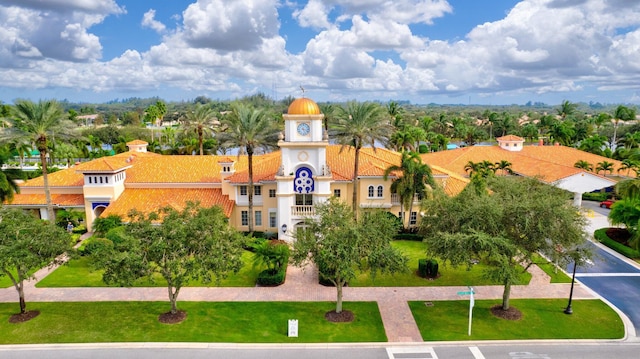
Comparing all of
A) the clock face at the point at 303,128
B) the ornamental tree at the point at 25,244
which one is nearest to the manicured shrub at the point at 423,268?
the clock face at the point at 303,128

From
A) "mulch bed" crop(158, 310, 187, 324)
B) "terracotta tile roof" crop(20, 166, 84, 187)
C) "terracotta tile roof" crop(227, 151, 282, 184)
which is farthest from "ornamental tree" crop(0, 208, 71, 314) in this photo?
"terracotta tile roof" crop(20, 166, 84, 187)

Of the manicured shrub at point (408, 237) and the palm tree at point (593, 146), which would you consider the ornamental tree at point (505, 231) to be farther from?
the palm tree at point (593, 146)

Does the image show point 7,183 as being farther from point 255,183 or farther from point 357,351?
point 357,351

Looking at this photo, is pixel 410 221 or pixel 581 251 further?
pixel 410 221

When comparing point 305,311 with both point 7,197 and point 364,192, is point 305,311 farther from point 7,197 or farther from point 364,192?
point 7,197

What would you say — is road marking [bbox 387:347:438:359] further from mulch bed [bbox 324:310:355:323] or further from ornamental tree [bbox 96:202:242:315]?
ornamental tree [bbox 96:202:242:315]

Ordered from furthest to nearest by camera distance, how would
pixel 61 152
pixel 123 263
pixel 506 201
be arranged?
pixel 61 152
pixel 506 201
pixel 123 263

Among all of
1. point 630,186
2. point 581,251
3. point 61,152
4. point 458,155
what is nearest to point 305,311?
point 581,251
